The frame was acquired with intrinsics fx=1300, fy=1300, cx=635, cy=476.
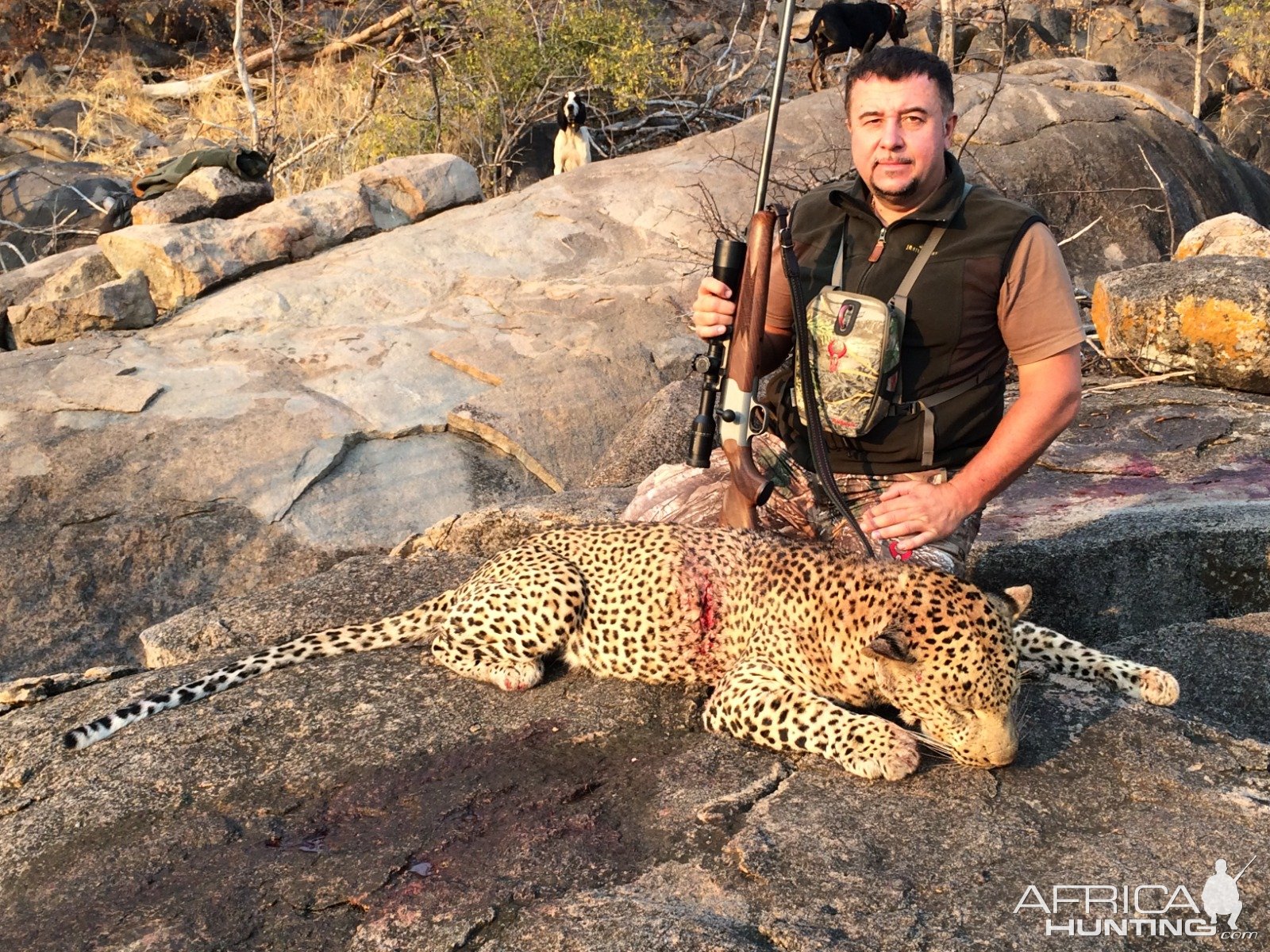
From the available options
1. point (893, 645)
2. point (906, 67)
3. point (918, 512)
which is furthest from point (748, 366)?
Answer: point (893, 645)

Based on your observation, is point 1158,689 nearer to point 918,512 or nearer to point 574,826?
point 918,512

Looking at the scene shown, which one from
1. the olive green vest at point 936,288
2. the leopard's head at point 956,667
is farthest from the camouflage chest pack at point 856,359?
the leopard's head at point 956,667

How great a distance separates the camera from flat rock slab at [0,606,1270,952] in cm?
355

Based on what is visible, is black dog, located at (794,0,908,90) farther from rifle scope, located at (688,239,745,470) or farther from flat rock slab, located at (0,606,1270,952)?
flat rock slab, located at (0,606,1270,952)

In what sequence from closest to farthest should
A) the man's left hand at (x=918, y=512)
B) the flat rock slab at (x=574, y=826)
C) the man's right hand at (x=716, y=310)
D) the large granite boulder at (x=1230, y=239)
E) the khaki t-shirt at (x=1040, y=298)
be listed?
1. the flat rock slab at (x=574, y=826)
2. the man's left hand at (x=918, y=512)
3. the khaki t-shirt at (x=1040, y=298)
4. the man's right hand at (x=716, y=310)
5. the large granite boulder at (x=1230, y=239)

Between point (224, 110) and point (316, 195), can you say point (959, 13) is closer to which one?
point (224, 110)

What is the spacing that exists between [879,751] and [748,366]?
1617 mm

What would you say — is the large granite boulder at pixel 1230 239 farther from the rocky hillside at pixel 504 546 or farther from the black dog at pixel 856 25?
the black dog at pixel 856 25

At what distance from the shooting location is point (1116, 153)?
1473cm

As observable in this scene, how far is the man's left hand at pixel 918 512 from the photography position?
4.57 metres

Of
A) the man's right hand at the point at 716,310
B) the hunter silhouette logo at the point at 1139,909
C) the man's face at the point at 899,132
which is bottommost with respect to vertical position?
the hunter silhouette logo at the point at 1139,909

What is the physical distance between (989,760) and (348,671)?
2613 millimetres

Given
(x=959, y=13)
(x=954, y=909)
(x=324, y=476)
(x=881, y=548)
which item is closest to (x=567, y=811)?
(x=954, y=909)

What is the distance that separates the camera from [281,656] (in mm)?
5492
